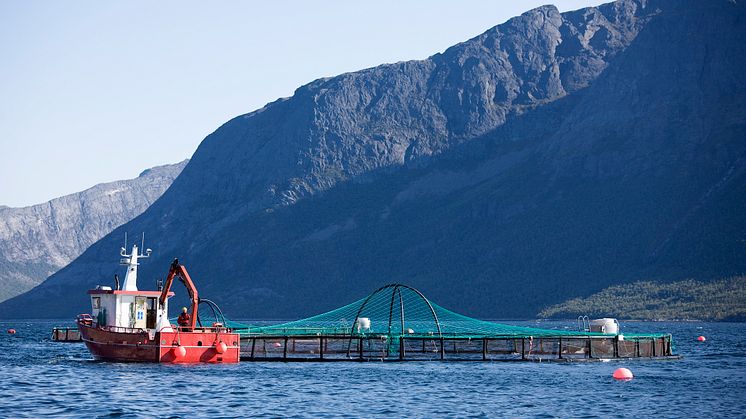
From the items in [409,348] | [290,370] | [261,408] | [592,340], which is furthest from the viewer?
[409,348]

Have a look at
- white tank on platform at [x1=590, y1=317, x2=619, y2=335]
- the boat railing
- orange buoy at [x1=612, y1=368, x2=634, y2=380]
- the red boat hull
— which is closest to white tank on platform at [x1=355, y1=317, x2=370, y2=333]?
white tank on platform at [x1=590, y1=317, x2=619, y2=335]

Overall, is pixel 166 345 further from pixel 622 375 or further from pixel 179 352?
pixel 622 375

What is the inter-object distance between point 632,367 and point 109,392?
49050mm

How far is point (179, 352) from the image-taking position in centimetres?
9294

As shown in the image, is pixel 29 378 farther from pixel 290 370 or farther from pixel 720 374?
pixel 720 374

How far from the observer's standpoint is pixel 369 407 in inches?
2776

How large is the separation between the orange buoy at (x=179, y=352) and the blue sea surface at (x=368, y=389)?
2.74 ft

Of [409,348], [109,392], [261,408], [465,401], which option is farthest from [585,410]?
[409,348]

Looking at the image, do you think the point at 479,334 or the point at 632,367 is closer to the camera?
the point at 632,367

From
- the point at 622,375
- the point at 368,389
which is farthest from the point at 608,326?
the point at 368,389

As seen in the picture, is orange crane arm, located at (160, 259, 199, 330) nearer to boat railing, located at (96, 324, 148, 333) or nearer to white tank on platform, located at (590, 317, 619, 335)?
boat railing, located at (96, 324, 148, 333)

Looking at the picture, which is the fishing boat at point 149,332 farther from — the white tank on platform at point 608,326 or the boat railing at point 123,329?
the white tank on platform at point 608,326

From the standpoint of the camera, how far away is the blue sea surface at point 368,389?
224 feet

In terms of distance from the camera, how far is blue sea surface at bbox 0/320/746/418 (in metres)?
68.1
